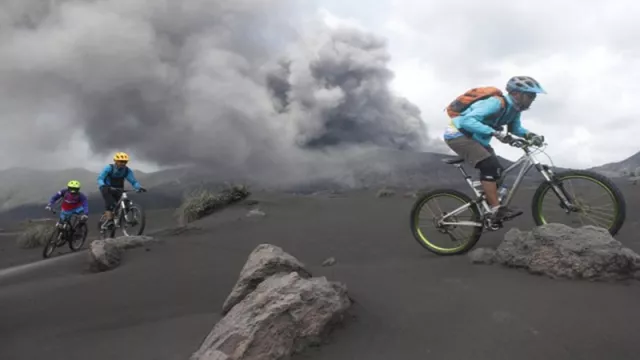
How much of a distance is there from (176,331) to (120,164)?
8689mm

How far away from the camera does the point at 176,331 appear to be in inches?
133

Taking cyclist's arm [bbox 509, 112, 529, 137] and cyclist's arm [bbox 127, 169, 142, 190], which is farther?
cyclist's arm [bbox 127, 169, 142, 190]

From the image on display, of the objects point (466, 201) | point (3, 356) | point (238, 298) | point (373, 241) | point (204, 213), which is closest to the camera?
point (3, 356)

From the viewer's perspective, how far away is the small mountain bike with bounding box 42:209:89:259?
11398mm

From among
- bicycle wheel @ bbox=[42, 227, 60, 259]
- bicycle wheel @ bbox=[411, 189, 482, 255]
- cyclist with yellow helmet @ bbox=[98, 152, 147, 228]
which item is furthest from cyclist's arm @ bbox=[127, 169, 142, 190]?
bicycle wheel @ bbox=[411, 189, 482, 255]

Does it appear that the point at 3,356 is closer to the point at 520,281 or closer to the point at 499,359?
the point at 499,359

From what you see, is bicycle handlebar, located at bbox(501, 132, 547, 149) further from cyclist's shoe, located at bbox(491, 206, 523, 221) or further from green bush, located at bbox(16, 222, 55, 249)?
green bush, located at bbox(16, 222, 55, 249)

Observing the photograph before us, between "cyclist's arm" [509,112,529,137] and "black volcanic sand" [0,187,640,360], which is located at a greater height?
"cyclist's arm" [509,112,529,137]

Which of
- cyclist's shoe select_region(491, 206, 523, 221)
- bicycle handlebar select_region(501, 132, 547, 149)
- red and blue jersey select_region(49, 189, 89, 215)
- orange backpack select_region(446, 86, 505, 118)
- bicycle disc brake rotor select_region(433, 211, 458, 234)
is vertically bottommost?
bicycle disc brake rotor select_region(433, 211, 458, 234)

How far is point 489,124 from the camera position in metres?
5.25

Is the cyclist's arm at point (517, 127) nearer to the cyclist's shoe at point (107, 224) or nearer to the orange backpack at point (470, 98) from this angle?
the orange backpack at point (470, 98)

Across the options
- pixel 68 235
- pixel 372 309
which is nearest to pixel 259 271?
pixel 372 309

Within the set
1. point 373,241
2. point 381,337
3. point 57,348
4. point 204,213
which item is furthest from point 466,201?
point 204,213

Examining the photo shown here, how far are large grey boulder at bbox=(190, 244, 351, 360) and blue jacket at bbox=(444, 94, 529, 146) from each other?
8.60 ft
